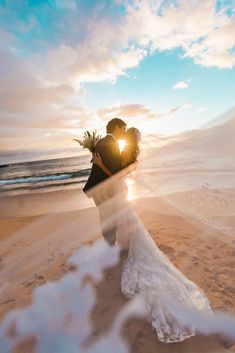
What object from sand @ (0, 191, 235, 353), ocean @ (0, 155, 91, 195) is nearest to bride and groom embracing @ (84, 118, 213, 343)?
sand @ (0, 191, 235, 353)

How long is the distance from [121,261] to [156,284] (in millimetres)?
1499

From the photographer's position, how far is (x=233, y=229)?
19.5ft

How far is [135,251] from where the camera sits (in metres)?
4.08

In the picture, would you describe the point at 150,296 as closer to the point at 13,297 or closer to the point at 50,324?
the point at 50,324

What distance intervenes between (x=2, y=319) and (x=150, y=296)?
2.45 m

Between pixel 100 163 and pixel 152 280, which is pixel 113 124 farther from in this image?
pixel 152 280

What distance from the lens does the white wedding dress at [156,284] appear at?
114 inches

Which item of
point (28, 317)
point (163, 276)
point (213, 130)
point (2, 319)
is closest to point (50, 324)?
point (28, 317)

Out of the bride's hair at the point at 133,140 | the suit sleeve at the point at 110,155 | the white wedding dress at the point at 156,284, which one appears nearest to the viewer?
the white wedding dress at the point at 156,284

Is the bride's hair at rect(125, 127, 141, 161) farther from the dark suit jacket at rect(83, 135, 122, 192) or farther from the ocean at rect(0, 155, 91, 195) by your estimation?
the ocean at rect(0, 155, 91, 195)

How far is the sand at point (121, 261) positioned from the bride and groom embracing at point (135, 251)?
0.85ft

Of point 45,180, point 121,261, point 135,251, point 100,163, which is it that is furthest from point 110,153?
point 45,180

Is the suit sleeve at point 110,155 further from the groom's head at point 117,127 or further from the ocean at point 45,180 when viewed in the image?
the ocean at point 45,180

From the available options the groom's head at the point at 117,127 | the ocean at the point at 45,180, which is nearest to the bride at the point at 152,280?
the groom's head at the point at 117,127
